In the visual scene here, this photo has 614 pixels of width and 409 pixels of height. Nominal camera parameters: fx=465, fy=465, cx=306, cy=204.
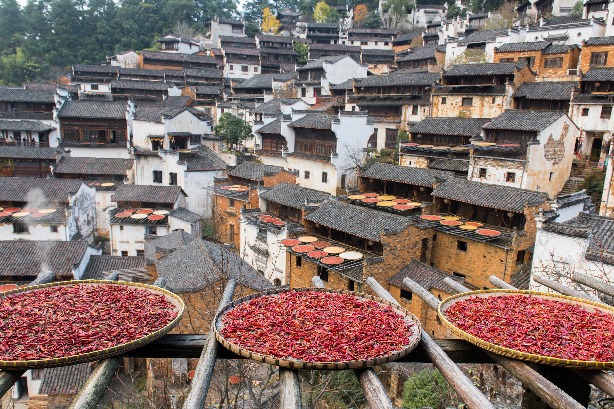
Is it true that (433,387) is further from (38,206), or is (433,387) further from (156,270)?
(38,206)

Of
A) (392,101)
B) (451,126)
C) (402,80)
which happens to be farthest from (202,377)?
(402,80)

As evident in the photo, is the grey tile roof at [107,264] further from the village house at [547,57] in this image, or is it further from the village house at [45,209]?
the village house at [547,57]

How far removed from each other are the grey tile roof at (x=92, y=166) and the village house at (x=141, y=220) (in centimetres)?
568

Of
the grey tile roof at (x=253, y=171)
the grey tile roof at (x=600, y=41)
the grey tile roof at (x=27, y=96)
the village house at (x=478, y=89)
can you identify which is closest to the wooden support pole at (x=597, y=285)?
the grey tile roof at (x=253, y=171)

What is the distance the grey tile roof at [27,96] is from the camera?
43981 millimetres

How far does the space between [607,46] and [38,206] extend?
4316 cm

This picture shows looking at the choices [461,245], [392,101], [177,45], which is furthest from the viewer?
[177,45]

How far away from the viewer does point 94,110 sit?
43.6 m

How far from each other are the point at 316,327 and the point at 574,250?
16.0m

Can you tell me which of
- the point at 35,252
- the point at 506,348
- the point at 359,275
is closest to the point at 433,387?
the point at 359,275

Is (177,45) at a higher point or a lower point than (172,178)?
higher

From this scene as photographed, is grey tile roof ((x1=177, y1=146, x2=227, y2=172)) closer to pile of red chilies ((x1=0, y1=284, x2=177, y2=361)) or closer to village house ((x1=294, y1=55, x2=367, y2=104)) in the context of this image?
village house ((x1=294, y1=55, x2=367, y2=104))

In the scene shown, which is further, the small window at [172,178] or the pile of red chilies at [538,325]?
the small window at [172,178]

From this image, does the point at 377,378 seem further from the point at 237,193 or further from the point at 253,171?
the point at 253,171
